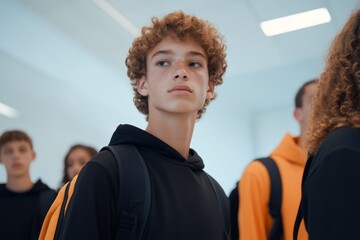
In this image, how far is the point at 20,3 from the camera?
3301 millimetres

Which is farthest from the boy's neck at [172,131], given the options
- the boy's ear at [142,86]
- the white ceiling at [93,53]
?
the white ceiling at [93,53]

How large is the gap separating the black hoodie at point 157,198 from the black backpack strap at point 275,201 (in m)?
0.39

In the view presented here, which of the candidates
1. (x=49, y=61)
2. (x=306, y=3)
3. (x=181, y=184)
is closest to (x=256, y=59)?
(x=306, y=3)

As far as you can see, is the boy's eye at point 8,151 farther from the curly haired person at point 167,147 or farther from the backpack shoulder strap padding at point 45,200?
the curly haired person at point 167,147

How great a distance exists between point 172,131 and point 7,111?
99.1 inches

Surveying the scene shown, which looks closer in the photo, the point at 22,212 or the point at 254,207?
the point at 254,207

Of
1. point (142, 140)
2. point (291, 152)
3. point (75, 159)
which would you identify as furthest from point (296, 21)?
point (142, 140)

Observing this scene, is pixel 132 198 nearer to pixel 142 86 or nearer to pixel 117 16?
pixel 142 86

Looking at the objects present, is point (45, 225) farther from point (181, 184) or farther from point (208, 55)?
point (208, 55)

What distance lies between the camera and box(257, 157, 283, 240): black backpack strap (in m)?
1.65

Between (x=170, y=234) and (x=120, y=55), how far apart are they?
3201 millimetres

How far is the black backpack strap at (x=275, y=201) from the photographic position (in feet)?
5.42

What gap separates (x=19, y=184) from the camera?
2236 mm

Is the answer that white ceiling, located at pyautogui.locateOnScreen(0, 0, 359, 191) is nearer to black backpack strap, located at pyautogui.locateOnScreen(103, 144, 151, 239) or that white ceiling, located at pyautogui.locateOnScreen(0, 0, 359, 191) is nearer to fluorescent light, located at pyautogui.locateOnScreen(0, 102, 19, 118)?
fluorescent light, located at pyautogui.locateOnScreen(0, 102, 19, 118)
